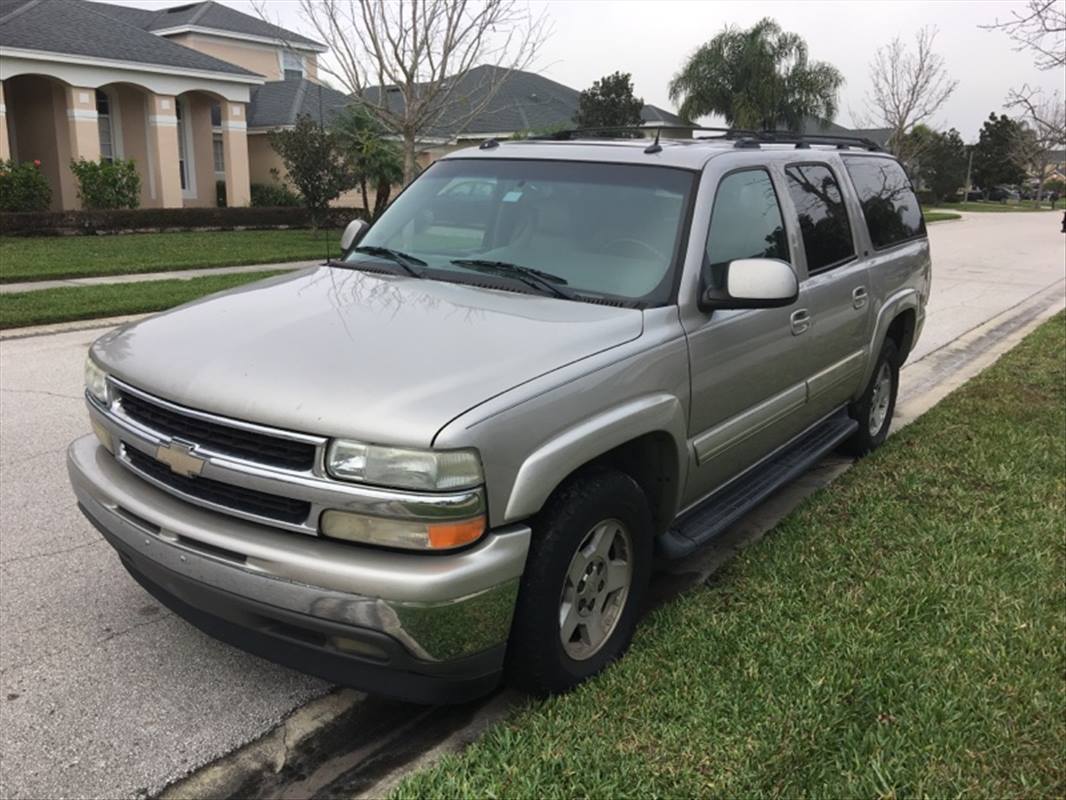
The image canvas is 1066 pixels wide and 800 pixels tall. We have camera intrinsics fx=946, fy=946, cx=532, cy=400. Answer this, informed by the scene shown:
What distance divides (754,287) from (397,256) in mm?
1574

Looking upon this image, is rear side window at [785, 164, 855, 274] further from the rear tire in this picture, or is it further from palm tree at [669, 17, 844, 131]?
palm tree at [669, 17, 844, 131]

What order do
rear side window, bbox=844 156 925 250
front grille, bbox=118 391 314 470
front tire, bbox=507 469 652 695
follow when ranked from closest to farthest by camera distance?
front grille, bbox=118 391 314 470 < front tire, bbox=507 469 652 695 < rear side window, bbox=844 156 925 250

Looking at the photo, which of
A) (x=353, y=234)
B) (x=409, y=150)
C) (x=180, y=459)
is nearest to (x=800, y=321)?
(x=353, y=234)

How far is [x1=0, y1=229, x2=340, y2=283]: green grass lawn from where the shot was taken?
14227 mm

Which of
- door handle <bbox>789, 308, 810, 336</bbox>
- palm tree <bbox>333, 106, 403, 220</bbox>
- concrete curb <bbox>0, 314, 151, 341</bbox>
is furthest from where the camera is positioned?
palm tree <bbox>333, 106, 403, 220</bbox>

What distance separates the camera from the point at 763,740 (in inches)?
116

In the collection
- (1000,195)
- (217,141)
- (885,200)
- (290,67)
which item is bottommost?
(1000,195)

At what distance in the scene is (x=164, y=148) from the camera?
1019 inches

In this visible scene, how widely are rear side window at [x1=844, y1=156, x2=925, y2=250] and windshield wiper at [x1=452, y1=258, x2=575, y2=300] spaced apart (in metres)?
2.64

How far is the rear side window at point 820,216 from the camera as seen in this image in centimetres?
478

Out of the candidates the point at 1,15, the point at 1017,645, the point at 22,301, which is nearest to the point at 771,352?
the point at 1017,645

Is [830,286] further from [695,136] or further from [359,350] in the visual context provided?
[359,350]

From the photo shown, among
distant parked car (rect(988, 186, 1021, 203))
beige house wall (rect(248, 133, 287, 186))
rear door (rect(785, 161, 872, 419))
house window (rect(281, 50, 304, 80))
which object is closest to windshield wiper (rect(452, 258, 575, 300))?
rear door (rect(785, 161, 872, 419))

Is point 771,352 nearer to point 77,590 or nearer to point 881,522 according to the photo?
point 881,522
